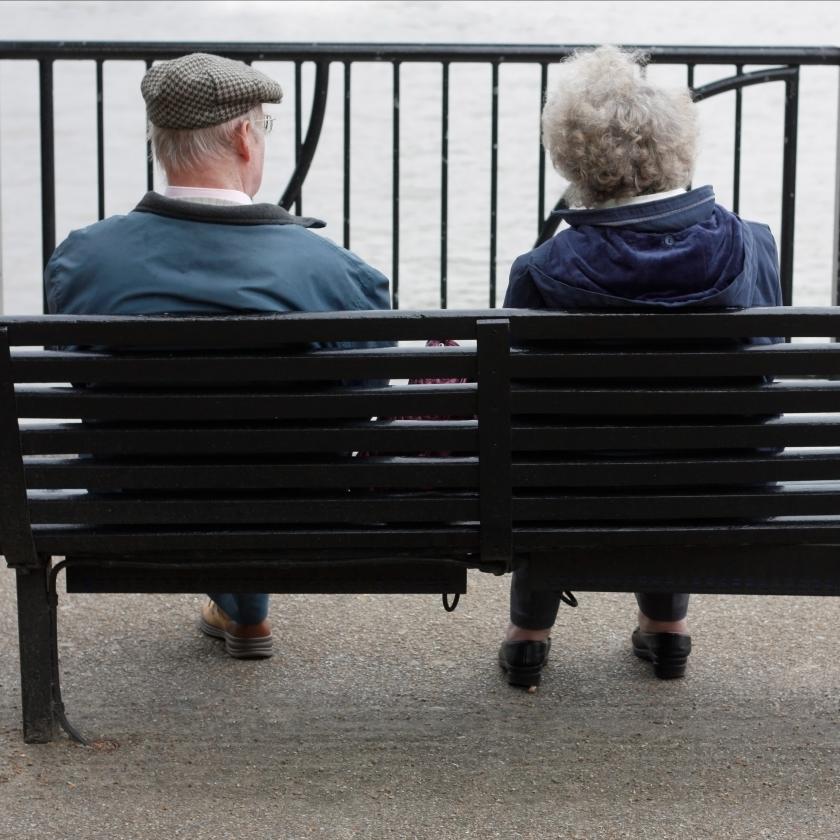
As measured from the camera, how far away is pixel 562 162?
2.85 m

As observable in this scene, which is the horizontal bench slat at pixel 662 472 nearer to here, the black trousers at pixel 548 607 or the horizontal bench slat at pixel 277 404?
the horizontal bench slat at pixel 277 404

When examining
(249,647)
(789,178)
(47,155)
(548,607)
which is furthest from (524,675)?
(47,155)

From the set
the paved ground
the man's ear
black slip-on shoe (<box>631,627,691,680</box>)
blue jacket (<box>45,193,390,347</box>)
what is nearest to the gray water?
the paved ground

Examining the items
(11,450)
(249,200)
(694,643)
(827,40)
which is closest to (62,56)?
(249,200)

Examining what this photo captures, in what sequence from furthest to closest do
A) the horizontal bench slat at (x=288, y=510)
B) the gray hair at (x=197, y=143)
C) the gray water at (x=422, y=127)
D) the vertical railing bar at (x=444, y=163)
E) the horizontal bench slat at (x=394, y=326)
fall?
1. the gray water at (x=422, y=127)
2. the vertical railing bar at (x=444, y=163)
3. the gray hair at (x=197, y=143)
4. the horizontal bench slat at (x=288, y=510)
5. the horizontal bench slat at (x=394, y=326)

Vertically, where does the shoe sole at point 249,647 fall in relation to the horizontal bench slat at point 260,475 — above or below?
below

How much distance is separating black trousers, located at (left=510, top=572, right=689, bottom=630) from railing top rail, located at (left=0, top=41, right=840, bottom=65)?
2.10 m

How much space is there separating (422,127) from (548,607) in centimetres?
418

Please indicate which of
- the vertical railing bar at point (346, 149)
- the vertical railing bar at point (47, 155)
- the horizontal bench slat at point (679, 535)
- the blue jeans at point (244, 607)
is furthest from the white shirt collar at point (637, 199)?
the vertical railing bar at point (47, 155)

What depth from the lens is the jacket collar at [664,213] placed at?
272 cm

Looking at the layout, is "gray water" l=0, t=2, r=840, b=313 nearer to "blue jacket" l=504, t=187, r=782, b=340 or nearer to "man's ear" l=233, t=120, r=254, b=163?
"man's ear" l=233, t=120, r=254, b=163

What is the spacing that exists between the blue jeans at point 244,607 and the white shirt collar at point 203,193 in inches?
38.3

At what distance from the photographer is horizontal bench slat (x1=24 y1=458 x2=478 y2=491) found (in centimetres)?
266

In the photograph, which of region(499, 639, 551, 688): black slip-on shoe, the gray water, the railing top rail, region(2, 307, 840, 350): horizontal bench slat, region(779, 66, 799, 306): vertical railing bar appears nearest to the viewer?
region(2, 307, 840, 350): horizontal bench slat
